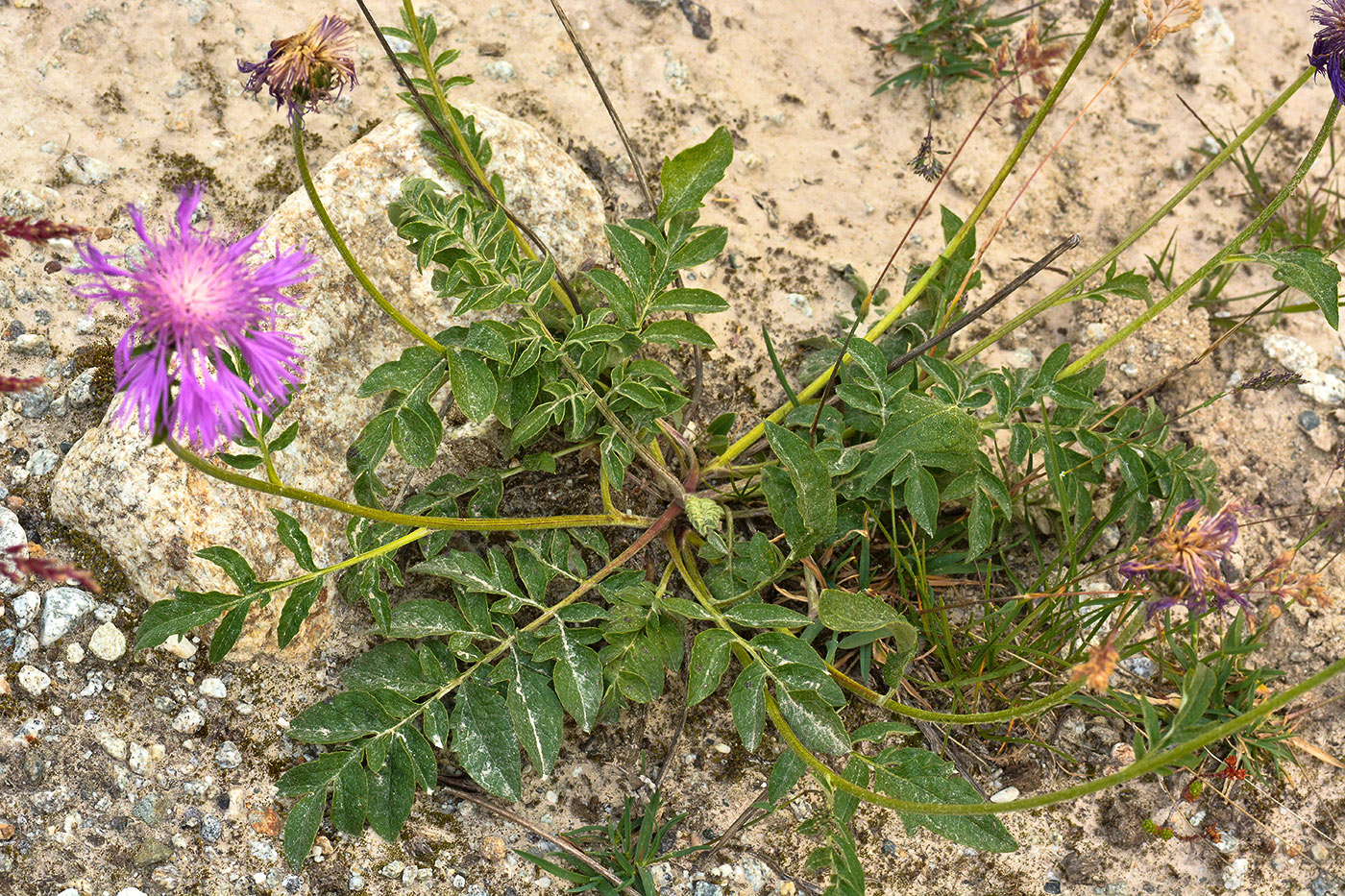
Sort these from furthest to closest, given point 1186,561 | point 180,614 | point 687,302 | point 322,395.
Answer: point 322,395, point 687,302, point 180,614, point 1186,561

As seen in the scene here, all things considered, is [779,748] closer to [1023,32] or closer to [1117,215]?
[1117,215]

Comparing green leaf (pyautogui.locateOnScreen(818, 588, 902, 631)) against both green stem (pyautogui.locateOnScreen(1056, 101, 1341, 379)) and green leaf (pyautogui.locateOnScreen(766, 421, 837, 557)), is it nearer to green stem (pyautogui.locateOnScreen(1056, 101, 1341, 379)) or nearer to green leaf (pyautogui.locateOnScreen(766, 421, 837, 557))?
green leaf (pyautogui.locateOnScreen(766, 421, 837, 557))

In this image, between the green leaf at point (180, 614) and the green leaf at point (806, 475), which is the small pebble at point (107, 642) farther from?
the green leaf at point (806, 475)

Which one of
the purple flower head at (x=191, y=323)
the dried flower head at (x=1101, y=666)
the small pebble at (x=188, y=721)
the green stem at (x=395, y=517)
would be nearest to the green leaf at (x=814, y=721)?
the green stem at (x=395, y=517)

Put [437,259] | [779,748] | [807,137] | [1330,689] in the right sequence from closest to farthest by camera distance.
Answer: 1. [437,259]
2. [779,748]
3. [1330,689]
4. [807,137]

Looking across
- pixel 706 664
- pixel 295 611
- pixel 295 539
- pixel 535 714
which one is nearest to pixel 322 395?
pixel 295 539

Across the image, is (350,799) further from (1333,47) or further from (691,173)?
(1333,47)

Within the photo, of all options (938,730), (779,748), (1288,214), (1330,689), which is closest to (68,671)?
(779,748)
